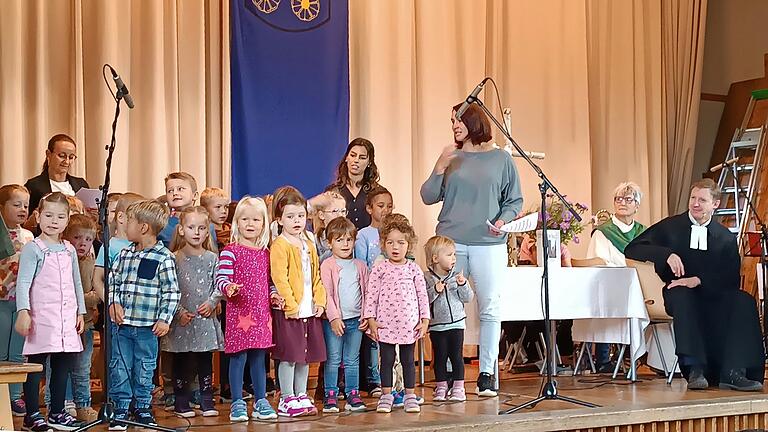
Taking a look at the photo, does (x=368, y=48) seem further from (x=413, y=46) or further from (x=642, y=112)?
(x=642, y=112)

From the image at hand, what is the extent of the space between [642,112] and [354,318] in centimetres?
510

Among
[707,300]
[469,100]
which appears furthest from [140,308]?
[707,300]

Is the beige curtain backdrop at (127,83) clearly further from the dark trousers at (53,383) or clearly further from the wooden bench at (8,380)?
the wooden bench at (8,380)

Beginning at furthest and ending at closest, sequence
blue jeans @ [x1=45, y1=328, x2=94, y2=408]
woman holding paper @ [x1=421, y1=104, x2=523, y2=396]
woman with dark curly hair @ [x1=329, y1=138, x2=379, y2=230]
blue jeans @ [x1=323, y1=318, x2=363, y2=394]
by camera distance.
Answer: woman with dark curly hair @ [x1=329, y1=138, x2=379, y2=230] → woman holding paper @ [x1=421, y1=104, x2=523, y2=396] → blue jeans @ [x1=323, y1=318, x2=363, y2=394] → blue jeans @ [x1=45, y1=328, x2=94, y2=408]

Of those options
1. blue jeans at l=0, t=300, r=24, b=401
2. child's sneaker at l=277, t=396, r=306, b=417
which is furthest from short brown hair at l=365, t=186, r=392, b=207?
blue jeans at l=0, t=300, r=24, b=401

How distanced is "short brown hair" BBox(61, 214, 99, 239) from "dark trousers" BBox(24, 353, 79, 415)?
62 cm

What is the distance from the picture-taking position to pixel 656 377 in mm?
6492

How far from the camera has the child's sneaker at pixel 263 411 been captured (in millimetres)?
4590

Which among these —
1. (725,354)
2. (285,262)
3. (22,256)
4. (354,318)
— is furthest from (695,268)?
(22,256)

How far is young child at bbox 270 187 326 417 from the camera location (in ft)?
15.3

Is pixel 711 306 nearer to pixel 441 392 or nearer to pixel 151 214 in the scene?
pixel 441 392

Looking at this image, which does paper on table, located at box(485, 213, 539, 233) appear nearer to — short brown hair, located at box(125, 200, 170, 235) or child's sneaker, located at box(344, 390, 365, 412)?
child's sneaker, located at box(344, 390, 365, 412)

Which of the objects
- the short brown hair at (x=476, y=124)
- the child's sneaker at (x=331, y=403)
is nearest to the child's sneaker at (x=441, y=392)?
the child's sneaker at (x=331, y=403)

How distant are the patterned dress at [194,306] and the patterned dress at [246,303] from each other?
0.51 ft
